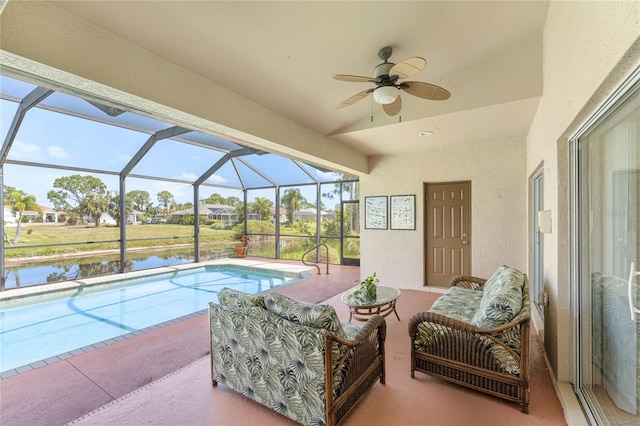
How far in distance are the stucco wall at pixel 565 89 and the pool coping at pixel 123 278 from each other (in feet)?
14.1

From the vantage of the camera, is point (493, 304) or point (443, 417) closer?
point (443, 417)

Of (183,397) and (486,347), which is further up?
(486,347)

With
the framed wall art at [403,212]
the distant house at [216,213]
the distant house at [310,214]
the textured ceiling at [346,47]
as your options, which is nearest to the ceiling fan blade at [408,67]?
the textured ceiling at [346,47]

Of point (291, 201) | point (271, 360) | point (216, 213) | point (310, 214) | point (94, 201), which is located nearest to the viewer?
point (271, 360)

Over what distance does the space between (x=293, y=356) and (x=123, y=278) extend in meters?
6.38

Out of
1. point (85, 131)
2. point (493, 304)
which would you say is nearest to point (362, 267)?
point (493, 304)

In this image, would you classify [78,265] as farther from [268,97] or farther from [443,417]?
[443,417]

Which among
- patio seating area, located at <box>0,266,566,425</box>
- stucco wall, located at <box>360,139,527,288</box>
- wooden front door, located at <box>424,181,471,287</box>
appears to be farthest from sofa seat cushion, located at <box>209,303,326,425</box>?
wooden front door, located at <box>424,181,471,287</box>

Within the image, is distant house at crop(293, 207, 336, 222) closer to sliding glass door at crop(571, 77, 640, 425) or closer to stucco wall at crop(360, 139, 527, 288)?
stucco wall at crop(360, 139, 527, 288)

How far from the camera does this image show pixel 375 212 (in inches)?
224

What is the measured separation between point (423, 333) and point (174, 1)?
3.21 meters

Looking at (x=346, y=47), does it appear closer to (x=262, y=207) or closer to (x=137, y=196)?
(x=137, y=196)

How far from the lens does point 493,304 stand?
2.13m

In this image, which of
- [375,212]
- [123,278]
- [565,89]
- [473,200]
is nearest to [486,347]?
[565,89]
